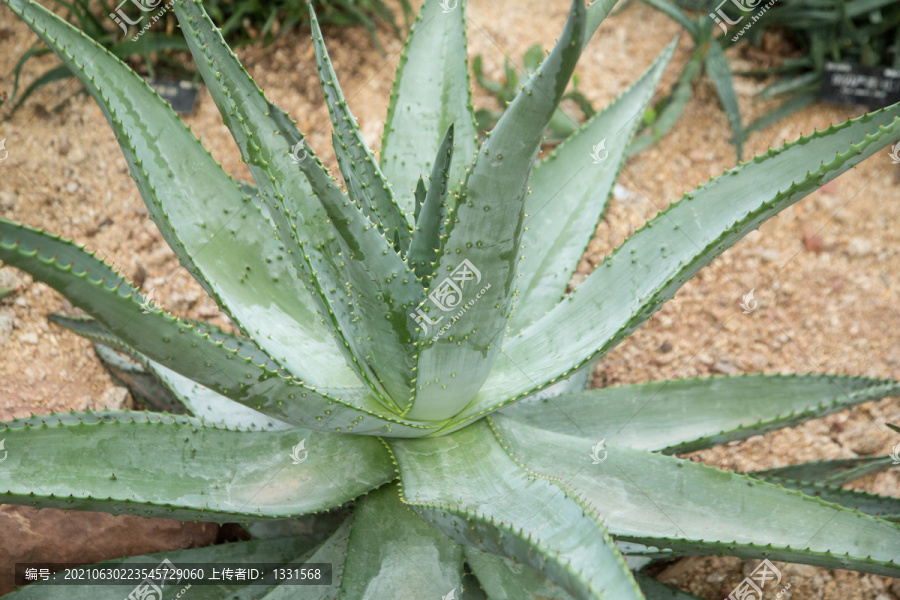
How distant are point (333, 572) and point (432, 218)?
77 cm

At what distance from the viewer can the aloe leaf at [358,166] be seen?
134 centimetres

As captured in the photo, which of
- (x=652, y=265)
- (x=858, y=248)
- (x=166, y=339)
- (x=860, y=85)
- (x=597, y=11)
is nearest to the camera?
(x=166, y=339)

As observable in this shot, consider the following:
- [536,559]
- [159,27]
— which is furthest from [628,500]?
[159,27]

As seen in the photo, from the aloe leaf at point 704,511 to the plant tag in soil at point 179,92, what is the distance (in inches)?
72.1

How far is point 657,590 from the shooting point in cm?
171

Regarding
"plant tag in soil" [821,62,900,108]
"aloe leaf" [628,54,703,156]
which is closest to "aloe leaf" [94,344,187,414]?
"aloe leaf" [628,54,703,156]

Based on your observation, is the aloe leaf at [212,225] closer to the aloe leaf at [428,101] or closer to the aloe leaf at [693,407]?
the aloe leaf at [428,101]

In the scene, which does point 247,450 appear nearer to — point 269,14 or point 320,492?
Result: point 320,492

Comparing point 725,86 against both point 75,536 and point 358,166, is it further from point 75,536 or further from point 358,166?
point 75,536

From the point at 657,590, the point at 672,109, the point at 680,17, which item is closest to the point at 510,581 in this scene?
the point at 657,590

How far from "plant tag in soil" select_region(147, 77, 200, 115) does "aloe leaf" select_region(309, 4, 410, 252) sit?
1.46 metres

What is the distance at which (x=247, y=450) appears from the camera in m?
1.48

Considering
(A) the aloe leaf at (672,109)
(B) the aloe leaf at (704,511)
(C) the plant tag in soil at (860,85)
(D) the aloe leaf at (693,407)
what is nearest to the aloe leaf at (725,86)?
(A) the aloe leaf at (672,109)

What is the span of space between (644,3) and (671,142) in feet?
2.29
